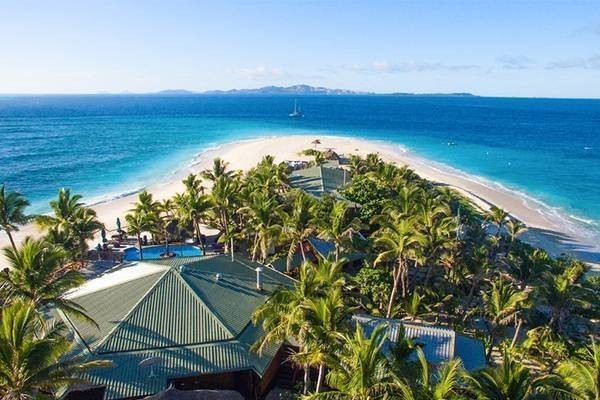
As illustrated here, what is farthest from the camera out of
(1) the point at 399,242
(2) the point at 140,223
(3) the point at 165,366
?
(2) the point at 140,223

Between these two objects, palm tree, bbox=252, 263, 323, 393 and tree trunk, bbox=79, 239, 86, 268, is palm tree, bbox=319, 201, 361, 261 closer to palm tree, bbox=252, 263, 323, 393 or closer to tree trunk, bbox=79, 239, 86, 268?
palm tree, bbox=252, 263, 323, 393

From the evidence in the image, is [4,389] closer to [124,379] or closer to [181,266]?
[124,379]

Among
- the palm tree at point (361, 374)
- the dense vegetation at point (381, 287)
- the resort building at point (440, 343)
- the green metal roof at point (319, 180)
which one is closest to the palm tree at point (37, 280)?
the dense vegetation at point (381, 287)

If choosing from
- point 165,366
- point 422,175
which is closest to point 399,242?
point 165,366

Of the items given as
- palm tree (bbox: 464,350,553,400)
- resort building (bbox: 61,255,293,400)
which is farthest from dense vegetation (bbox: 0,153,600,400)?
resort building (bbox: 61,255,293,400)

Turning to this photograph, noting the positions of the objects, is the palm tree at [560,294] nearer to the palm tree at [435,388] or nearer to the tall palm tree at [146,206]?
the palm tree at [435,388]

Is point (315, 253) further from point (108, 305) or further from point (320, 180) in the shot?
point (108, 305)
